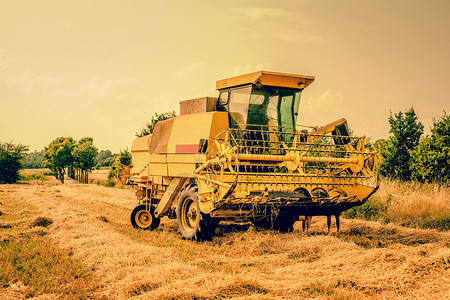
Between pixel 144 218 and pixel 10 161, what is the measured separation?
3439cm

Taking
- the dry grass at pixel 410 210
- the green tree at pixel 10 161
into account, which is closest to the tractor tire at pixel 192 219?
the dry grass at pixel 410 210

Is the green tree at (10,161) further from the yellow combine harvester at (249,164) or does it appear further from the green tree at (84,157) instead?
the yellow combine harvester at (249,164)

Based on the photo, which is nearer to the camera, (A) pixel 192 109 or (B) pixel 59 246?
(B) pixel 59 246

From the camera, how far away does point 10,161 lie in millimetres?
38438

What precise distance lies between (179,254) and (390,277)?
306cm

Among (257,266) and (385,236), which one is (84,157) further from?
(257,266)

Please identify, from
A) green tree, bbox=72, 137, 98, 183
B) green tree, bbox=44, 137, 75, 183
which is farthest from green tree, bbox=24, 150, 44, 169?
green tree, bbox=72, 137, 98, 183

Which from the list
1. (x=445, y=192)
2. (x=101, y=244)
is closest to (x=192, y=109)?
(x=101, y=244)

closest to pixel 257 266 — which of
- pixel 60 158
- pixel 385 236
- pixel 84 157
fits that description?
pixel 385 236

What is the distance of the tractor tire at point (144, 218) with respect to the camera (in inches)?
373

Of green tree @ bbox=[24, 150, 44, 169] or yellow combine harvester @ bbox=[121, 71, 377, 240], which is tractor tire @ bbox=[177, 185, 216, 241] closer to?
yellow combine harvester @ bbox=[121, 71, 377, 240]

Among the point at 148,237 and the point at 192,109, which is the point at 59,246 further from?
the point at 192,109

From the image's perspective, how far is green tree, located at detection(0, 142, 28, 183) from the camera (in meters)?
37.9

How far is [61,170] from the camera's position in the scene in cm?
5781
